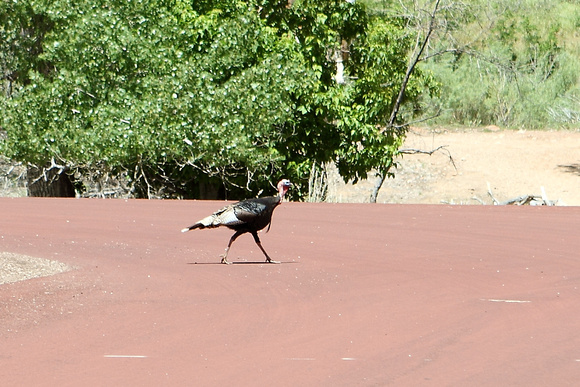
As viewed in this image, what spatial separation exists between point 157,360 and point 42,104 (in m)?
15.7

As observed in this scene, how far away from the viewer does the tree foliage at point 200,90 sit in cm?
2109

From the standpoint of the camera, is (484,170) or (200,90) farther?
(484,170)

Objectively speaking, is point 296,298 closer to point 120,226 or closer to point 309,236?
point 309,236

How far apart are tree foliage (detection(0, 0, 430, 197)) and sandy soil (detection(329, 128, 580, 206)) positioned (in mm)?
8780

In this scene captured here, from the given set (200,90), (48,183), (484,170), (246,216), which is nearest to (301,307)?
(246,216)

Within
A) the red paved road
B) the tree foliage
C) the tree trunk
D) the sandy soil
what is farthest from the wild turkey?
the sandy soil

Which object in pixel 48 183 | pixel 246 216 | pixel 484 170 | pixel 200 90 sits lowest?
pixel 484 170

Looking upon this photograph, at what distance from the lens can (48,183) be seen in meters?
24.3

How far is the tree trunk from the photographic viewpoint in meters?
23.9

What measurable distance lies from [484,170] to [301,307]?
2713cm

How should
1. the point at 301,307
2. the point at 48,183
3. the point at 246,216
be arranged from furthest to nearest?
the point at 48,183
the point at 246,216
the point at 301,307

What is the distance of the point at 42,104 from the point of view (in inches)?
866

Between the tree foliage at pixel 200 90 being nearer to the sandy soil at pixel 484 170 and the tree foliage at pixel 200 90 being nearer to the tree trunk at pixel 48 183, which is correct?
the tree trunk at pixel 48 183

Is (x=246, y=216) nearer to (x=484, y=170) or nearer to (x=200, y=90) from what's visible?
(x=200, y=90)
